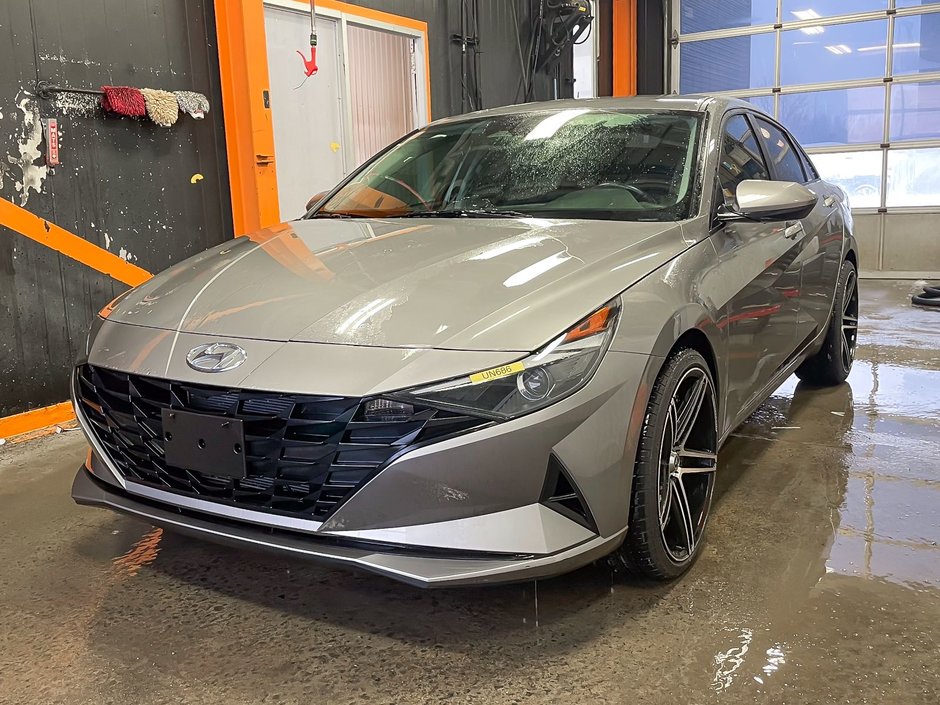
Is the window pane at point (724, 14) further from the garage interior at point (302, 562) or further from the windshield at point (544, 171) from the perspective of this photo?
the windshield at point (544, 171)

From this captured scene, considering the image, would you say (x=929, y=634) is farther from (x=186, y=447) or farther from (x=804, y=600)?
(x=186, y=447)

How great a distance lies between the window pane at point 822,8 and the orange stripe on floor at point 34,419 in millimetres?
9264

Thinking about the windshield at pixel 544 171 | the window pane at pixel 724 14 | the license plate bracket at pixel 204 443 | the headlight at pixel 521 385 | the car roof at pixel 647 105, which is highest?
the window pane at pixel 724 14

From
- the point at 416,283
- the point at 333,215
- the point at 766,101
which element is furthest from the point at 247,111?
the point at 766,101

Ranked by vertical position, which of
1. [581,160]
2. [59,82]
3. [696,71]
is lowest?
[581,160]

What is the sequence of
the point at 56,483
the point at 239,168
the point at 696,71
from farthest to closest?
1. the point at 696,71
2. the point at 239,168
3. the point at 56,483

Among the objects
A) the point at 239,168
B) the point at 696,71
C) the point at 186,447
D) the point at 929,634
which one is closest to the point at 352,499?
the point at 186,447

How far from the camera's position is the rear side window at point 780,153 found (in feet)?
10.1

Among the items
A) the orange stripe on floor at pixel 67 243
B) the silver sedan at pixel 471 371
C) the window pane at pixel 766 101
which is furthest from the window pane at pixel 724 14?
the silver sedan at pixel 471 371

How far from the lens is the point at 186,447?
5.55 feet

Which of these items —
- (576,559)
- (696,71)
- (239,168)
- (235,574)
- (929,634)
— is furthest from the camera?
(696,71)

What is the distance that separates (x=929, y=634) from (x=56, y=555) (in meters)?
2.27

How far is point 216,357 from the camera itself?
5.62 feet

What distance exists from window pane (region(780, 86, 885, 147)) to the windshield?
26.3 feet
